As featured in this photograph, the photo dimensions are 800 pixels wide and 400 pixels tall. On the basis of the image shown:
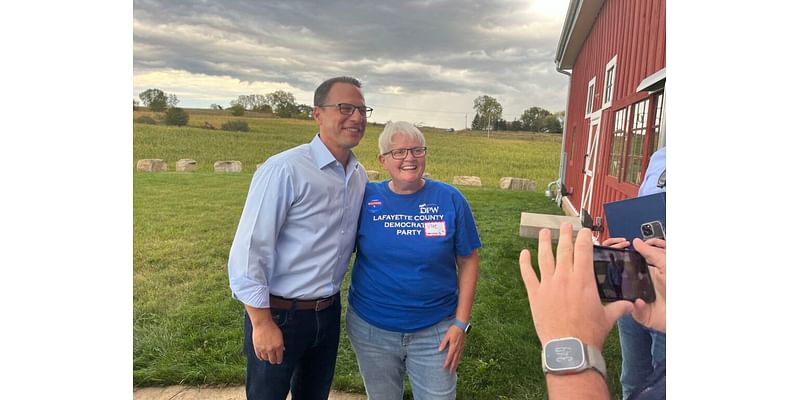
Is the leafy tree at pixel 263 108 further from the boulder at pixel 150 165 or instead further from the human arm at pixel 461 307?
the boulder at pixel 150 165

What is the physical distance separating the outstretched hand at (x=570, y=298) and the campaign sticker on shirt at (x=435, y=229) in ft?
1.99

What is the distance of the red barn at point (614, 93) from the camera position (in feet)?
5.56

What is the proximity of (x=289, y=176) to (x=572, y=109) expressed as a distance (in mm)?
4654

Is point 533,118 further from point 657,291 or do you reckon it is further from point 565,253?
point 565,253

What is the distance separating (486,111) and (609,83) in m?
1.43

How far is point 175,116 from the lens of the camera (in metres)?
2.09

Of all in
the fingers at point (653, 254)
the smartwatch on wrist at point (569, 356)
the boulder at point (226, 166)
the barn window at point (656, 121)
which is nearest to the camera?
the smartwatch on wrist at point (569, 356)

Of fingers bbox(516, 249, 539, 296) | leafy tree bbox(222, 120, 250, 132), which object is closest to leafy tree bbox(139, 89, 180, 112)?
leafy tree bbox(222, 120, 250, 132)

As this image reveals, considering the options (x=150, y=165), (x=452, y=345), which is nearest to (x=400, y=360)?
(x=452, y=345)

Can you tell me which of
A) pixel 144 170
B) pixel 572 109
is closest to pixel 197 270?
pixel 144 170

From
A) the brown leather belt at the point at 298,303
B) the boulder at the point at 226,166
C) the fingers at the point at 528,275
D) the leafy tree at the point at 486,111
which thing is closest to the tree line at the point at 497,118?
the leafy tree at the point at 486,111

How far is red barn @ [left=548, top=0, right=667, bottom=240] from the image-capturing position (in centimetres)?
169
